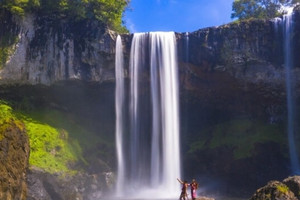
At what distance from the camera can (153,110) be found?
96.0 ft

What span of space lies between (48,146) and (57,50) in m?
7.89

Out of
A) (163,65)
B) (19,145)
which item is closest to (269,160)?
(163,65)

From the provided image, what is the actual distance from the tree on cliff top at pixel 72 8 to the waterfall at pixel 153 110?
9.88ft

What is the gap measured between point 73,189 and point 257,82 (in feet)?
53.2

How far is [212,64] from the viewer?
91.1 ft

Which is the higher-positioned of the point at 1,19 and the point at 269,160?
the point at 1,19

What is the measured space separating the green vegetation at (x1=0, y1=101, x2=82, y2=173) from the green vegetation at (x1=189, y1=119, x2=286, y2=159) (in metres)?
10.3

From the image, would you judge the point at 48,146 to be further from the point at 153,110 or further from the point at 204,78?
the point at 204,78

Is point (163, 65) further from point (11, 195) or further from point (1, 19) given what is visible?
point (11, 195)

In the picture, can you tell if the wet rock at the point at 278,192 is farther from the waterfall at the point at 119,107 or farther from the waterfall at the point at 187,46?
the waterfall at the point at 187,46

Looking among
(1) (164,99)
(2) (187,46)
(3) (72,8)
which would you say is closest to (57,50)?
(3) (72,8)

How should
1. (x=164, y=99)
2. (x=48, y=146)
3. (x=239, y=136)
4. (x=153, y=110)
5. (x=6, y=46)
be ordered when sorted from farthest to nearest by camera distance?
(x=239, y=136) < (x=153, y=110) < (x=164, y=99) < (x=6, y=46) < (x=48, y=146)

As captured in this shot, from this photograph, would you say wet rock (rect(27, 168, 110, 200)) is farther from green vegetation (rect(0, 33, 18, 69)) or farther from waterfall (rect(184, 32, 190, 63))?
waterfall (rect(184, 32, 190, 63))

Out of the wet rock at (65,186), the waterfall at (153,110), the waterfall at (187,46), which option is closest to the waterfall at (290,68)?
the waterfall at (187,46)
